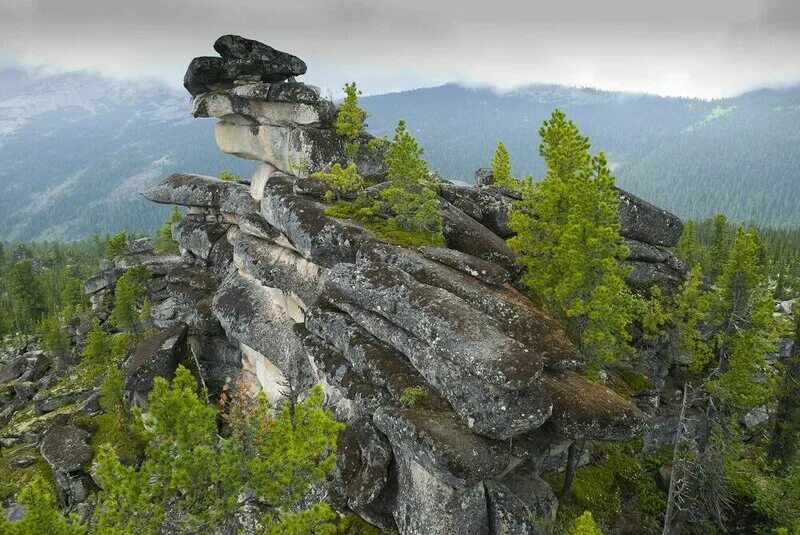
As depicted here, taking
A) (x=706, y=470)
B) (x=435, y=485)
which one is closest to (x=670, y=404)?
(x=706, y=470)

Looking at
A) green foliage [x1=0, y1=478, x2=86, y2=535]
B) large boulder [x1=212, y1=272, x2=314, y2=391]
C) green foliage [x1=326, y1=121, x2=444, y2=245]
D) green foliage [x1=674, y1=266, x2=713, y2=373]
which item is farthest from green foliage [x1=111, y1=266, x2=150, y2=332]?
green foliage [x1=674, y1=266, x2=713, y2=373]

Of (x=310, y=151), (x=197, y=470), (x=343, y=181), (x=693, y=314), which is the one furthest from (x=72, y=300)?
(x=693, y=314)

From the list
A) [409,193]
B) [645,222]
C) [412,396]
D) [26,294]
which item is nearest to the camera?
[412,396]

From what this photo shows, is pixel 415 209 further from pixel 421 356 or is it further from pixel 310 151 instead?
pixel 310 151

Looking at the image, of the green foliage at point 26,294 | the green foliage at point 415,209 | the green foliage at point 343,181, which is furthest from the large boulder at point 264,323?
the green foliage at point 26,294

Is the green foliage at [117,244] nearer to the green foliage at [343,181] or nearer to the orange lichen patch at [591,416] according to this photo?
the green foliage at [343,181]

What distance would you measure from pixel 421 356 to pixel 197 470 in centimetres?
954

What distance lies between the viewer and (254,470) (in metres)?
12.1

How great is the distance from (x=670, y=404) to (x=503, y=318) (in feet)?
58.1

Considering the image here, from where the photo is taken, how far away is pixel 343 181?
30.5 meters

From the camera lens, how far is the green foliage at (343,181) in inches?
1210

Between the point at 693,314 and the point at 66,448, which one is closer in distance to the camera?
the point at 693,314

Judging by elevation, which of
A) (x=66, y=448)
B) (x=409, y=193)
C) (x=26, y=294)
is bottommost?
(x=26, y=294)

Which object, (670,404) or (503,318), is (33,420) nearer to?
(503,318)
